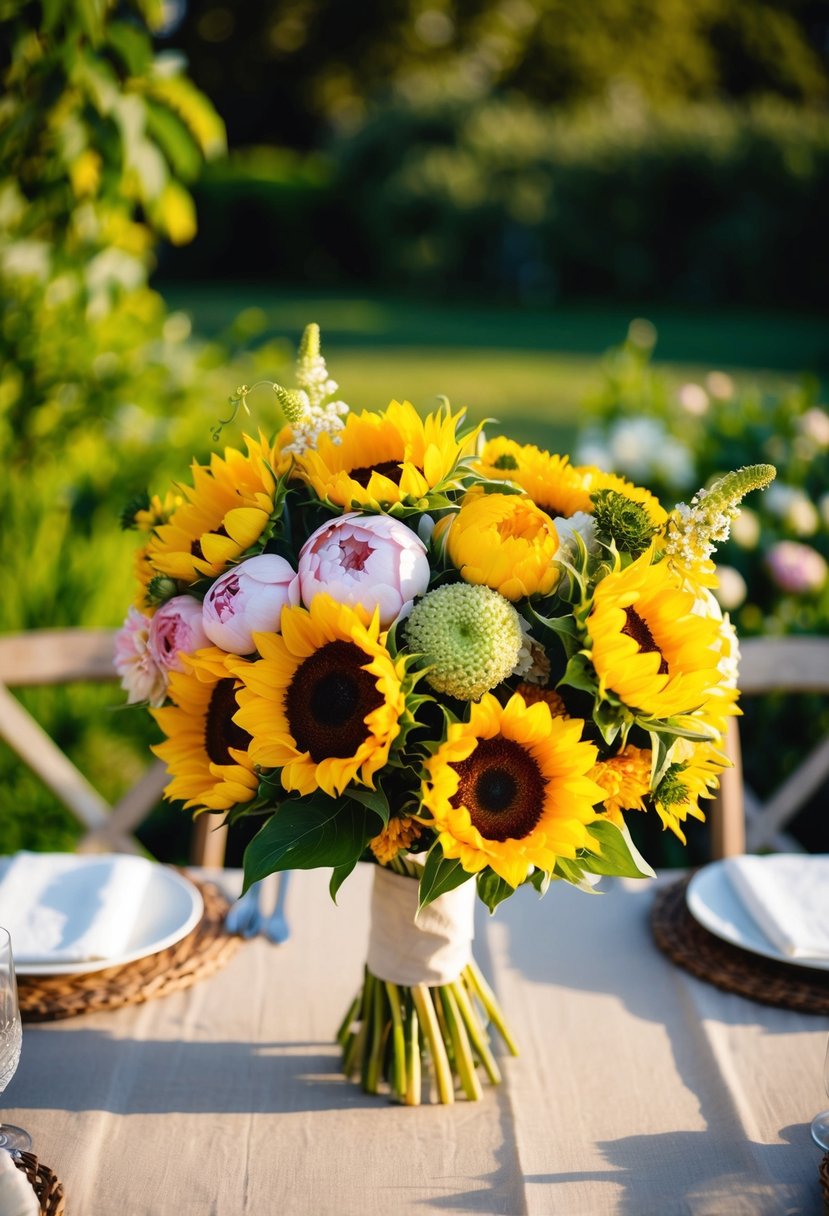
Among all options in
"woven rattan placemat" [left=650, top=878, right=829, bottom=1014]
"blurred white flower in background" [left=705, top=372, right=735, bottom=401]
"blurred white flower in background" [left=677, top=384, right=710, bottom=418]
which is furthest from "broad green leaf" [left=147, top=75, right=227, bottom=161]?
"woven rattan placemat" [left=650, top=878, right=829, bottom=1014]

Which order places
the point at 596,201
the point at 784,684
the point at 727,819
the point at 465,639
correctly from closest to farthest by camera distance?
1. the point at 465,639
2. the point at 727,819
3. the point at 784,684
4. the point at 596,201

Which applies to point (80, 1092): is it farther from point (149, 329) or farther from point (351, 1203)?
point (149, 329)

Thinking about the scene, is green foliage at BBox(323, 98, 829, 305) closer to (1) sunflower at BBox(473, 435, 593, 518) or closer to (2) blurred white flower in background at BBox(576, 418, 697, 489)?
(2) blurred white flower in background at BBox(576, 418, 697, 489)

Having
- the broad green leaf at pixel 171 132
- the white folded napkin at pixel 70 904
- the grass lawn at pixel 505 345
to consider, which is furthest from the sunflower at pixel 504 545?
the grass lawn at pixel 505 345

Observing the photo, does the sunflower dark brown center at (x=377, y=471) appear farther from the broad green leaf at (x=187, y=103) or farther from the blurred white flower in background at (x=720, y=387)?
the blurred white flower in background at (x=720, y=387)

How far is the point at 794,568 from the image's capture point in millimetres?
2725

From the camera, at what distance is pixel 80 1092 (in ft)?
4.01

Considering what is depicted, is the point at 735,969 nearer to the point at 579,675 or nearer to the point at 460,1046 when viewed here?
the point at 460,1046

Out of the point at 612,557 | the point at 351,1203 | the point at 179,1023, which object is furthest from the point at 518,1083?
the point at 612,557

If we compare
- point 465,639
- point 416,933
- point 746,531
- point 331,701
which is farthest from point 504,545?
point 746,531

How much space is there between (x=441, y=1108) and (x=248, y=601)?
0.60 m

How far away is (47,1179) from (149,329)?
3.18 m

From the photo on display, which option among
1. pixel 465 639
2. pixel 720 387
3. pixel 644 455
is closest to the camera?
pixel 465 639

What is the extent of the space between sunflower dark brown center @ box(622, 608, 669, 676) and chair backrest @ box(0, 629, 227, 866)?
104 cm
